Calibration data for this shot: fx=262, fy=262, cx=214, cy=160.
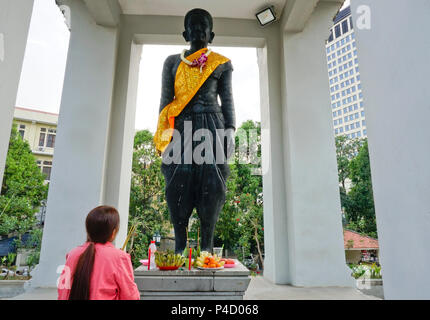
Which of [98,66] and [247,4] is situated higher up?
[247,4]

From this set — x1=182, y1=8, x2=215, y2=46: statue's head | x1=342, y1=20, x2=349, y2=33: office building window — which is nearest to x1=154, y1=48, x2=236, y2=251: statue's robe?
x1=182, y1=8, x2=215, y2=46: statue's head

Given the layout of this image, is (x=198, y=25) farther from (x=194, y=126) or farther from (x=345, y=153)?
(x=345, y=153)

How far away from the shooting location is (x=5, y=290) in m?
3.13

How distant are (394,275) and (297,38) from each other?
11.7ft

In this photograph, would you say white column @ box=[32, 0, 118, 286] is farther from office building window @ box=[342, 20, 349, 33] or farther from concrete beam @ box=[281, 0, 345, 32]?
office building window @ box=[342, 20, 349, 33]

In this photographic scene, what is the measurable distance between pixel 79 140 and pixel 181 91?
72.1 inches

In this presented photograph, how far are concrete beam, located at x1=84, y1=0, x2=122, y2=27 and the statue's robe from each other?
160cm

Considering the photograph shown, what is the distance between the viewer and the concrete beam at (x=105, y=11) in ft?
11.1

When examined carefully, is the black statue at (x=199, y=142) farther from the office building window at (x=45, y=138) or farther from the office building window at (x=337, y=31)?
the office building window at (x=337, y=31)

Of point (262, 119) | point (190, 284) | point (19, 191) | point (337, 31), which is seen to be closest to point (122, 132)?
point (262, 119)

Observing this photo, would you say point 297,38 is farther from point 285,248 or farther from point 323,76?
point 285,248


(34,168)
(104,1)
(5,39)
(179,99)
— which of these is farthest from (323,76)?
(34,168)

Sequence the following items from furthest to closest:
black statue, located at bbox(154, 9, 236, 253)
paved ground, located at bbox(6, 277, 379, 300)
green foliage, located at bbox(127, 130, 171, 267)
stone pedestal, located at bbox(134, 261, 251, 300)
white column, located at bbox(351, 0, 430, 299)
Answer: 1. green foliage, located at bbox(127, 130, 171, 267)
2. paved ground, located at bbox(6, 277, 379, 300)
3. black statue, located at bbox(154, 9, 236, 253)
4. stone pedestal, located at bbox(134, 261, 251, 300)
5. white column, located at bbox(351, 0, 430, 299)

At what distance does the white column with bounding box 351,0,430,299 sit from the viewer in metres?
1.13
